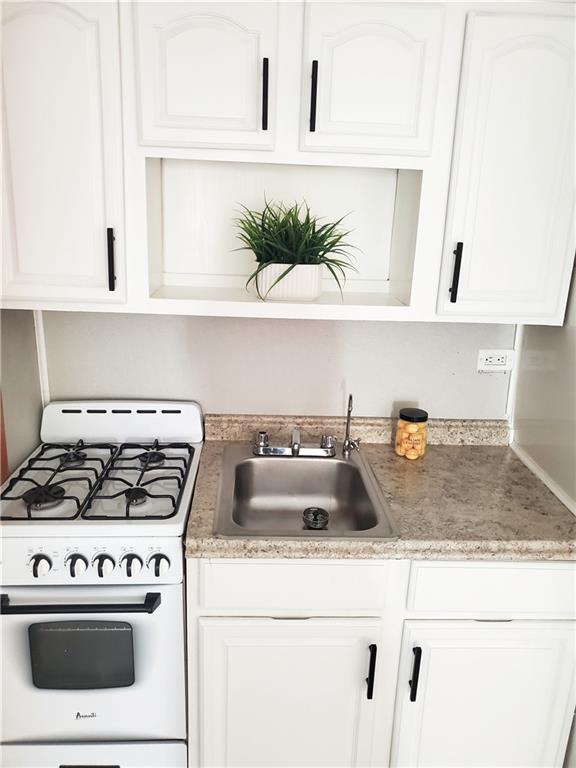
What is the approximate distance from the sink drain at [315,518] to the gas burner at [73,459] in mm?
694

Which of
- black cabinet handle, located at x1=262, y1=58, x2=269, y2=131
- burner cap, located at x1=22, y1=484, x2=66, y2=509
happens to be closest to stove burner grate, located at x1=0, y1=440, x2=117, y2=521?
burner cap, located at x1=22, y1=484, x2=66, y2=509

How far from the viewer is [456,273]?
161 cm

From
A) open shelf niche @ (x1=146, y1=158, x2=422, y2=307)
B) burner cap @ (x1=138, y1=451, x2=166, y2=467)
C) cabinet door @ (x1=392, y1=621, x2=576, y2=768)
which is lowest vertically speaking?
cabinet door @ (x1=392, y1=621, x2=576, y2=768)

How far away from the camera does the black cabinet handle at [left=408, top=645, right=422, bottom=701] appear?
1.53m

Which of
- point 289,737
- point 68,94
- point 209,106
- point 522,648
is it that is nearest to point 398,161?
point 209,106

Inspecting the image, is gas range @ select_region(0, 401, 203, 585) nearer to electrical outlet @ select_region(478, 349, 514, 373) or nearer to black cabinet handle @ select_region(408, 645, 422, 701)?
black cabinet handle @ select_region(408, 645, 422, 701)

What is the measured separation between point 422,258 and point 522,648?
3.51 ft

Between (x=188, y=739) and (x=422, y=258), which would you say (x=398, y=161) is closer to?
(x=422, y=258)

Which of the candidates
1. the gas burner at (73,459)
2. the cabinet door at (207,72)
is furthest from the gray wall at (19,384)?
the cabinet door at (207,72)

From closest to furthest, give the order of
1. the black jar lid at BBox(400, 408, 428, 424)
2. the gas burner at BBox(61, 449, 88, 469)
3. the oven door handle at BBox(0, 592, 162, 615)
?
the oven door handle at BBox(0, 592, 162, 615) → the gas burner at BBox(61, 449, 88, 469) → the black jar lid at BBox(400, 408, 428, 424)

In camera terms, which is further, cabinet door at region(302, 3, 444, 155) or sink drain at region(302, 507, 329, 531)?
sink drain at region(302, 507, 329, 531)

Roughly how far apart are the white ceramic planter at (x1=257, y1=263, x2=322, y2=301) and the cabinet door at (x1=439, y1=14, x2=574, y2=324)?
358 mm

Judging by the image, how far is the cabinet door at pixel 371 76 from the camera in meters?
1.45

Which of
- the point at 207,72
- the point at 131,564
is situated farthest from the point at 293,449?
the point at 207,72
